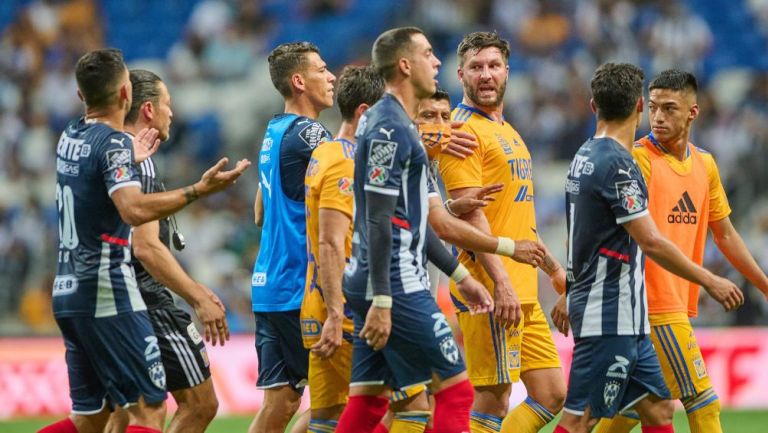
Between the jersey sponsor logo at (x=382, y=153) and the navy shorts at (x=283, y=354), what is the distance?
1777mm

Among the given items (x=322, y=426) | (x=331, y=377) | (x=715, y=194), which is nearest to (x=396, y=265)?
(x=331, y=377)

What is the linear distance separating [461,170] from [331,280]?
4.79ft

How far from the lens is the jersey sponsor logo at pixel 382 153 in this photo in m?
5.89

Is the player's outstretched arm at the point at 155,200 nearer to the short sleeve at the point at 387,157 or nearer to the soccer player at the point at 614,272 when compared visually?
the short sleeve at the point at 387,157

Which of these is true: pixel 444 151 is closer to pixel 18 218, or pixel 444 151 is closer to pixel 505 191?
pixel 505 191

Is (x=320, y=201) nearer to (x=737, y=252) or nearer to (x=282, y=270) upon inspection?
(x=282, y=270)

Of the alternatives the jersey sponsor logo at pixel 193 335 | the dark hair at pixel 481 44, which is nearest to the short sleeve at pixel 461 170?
the dark hair at pixel 481 44

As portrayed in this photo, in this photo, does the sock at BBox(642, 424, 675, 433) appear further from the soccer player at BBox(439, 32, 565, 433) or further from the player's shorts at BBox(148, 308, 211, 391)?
the player's shorts at BBox(148, 308, 211, 391)

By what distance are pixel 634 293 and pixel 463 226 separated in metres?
1.01

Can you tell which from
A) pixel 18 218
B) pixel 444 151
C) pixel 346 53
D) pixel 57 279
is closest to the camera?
pixel 57 279

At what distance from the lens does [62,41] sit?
18.7 m

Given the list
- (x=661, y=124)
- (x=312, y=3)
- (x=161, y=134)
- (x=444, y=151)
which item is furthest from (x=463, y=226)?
(x=312, y=3)

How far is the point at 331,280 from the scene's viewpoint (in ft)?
21.1

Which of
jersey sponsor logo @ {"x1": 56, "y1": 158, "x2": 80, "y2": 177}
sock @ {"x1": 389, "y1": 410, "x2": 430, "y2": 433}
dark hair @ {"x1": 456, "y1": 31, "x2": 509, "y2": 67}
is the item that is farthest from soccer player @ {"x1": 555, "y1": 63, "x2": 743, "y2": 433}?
jersey sponsor logo @ {"x1": 56, "y1": 158, "x2": 80, "y2": 177}
